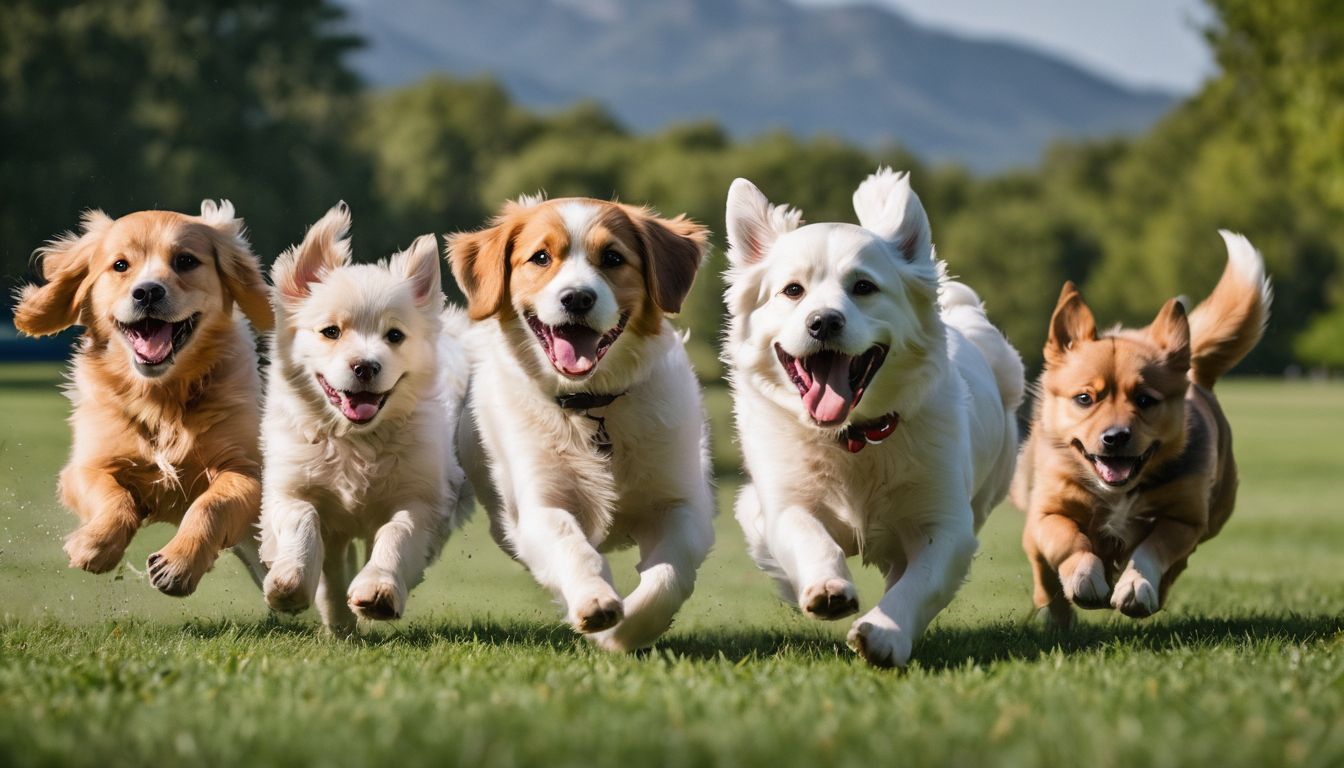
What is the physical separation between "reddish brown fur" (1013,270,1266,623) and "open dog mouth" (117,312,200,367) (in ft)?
13.3

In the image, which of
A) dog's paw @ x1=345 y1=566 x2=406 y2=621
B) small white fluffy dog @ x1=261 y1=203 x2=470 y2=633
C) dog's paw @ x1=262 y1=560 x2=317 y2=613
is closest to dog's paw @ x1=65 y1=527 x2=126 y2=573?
small white fluffy dog @ x1=261 y1=203 x2=470 y2=633

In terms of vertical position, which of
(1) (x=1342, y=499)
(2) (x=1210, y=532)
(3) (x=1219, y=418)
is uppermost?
(3) (x=1219, y=418)

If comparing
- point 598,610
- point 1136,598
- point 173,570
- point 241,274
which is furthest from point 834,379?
point 241,274

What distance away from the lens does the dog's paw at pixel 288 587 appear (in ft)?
18.0

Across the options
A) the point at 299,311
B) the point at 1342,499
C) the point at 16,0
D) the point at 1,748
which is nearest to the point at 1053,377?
the point at 299,311

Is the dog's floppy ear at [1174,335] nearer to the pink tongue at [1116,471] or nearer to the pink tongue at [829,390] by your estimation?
the pink tongue at [1116,471]

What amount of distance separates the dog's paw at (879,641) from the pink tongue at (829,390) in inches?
31.6

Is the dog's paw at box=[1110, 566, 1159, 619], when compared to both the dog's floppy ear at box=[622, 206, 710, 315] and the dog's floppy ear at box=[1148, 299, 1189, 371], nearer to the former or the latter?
the dog's floppy ear at box=[1148, 299, 1189, 371]

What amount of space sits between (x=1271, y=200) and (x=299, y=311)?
5488cm

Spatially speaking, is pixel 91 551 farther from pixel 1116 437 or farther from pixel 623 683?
pixel 1116 437

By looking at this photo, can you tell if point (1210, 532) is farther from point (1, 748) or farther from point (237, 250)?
point (1, 748)

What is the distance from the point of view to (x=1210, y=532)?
697cm

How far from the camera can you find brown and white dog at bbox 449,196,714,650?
18.6ft

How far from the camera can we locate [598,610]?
503 centimetres
